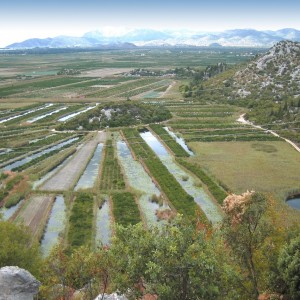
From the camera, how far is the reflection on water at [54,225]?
41062 millimetres

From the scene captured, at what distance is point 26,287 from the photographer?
23.9 metres

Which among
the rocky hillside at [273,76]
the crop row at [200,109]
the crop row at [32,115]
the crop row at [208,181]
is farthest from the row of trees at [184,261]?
the rocky hillside at [273,76]

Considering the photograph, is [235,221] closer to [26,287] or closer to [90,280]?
[90,280]

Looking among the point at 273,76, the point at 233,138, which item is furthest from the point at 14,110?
the point at 273,76

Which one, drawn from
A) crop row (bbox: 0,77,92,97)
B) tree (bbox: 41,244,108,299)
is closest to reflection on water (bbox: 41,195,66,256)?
tree (bbox: 41,244,108,299)

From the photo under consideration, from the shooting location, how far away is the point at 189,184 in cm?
5766

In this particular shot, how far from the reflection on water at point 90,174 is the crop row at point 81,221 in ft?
12.6

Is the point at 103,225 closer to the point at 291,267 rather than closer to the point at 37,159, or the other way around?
the point at 291,267

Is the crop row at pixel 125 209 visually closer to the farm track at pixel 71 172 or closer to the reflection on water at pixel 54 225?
the reflection on water at pixel 54 225

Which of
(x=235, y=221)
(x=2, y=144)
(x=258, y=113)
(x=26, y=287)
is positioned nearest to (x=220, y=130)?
(x=258, y=113)

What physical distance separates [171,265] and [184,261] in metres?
0.69

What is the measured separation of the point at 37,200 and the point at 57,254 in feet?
96.3

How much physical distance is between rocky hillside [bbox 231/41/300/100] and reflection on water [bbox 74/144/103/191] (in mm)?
71443

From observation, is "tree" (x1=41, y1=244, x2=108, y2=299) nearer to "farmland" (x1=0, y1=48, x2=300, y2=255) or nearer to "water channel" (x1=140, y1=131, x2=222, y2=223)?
"farmland" (x1=0, y1=48, x2=300, y2=255)
